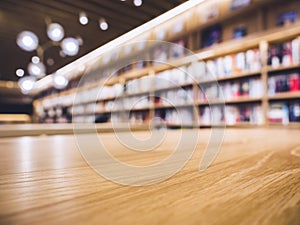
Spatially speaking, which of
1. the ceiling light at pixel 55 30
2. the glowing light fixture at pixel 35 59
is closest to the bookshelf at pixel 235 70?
the ceiling light at pixel 55 30

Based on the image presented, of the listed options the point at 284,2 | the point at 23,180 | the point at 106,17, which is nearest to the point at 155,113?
the point at 106,17

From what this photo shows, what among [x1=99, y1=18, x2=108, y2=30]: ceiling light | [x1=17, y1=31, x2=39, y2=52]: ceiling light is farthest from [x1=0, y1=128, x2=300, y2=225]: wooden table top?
[x1=17, y1=31, x2=39, y2=52]: ceiling light

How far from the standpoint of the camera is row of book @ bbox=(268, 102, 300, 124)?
2.21 meters

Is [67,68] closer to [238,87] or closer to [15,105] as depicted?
[238,87]

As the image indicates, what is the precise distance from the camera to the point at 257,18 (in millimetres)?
2717

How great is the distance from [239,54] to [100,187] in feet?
8.80

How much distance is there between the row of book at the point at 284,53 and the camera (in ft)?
6.91

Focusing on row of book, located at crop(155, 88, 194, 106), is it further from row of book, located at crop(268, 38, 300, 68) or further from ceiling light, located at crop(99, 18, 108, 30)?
ceiling light, located at crop(99, 18, 108, 30)

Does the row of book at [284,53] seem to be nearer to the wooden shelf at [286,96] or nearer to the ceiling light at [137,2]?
the wooden shelf at [286,96]

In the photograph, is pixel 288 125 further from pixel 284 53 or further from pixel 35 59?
pixel 35 59

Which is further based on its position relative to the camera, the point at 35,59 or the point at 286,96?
the point at 35,59

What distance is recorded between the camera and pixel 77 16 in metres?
2.41

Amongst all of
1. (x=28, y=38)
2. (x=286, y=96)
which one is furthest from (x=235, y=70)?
(x=28, y=38)

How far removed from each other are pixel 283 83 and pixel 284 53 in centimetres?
28
